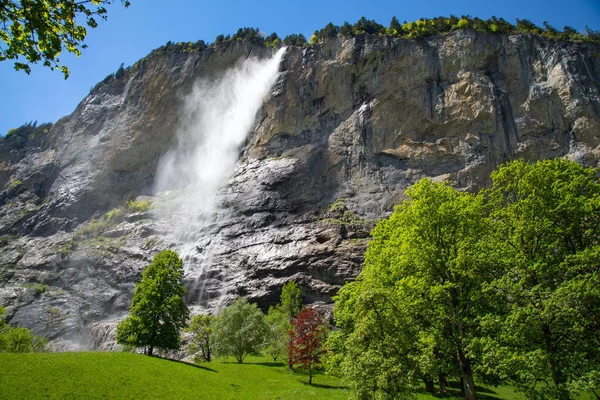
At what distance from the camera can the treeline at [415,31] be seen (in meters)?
78.1

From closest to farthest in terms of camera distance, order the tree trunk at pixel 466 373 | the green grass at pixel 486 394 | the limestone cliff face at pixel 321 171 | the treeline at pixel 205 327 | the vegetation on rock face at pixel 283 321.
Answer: the tree trunk at pixel 466 373 < the green grass at pixel 486 394 < the treeline at pixel 205 327 < the vegetation on rock face at pixel 283 321 < the limestone cliff face at pixel 321 171

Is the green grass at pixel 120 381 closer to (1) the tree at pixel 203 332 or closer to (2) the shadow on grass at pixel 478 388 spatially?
(2) the shadow on grass at pixel 478 388

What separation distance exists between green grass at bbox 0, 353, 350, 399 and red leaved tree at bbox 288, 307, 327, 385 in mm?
2213

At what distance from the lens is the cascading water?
250 ft

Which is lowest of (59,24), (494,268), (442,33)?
(494,268)

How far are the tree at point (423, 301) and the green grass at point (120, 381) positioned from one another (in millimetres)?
2688

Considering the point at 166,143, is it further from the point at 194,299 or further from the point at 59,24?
the point at 59,24

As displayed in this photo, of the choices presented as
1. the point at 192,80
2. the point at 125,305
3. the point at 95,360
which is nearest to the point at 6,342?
the point at 125,305

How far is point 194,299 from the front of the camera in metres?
61.7

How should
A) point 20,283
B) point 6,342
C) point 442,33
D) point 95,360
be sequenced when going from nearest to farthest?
point 95,360, point 6,342, point 20,283, point 442,33

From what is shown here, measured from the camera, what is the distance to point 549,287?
1442cm

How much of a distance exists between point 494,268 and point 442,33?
78525 millimetres

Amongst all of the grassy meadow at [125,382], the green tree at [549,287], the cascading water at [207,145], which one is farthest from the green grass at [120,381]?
the cascading water at [207,145]

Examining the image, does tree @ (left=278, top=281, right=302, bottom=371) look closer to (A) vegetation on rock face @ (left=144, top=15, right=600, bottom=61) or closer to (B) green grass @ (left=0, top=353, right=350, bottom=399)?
(B) green grass @ (left=0, top=353, right=350, bottom=399)
